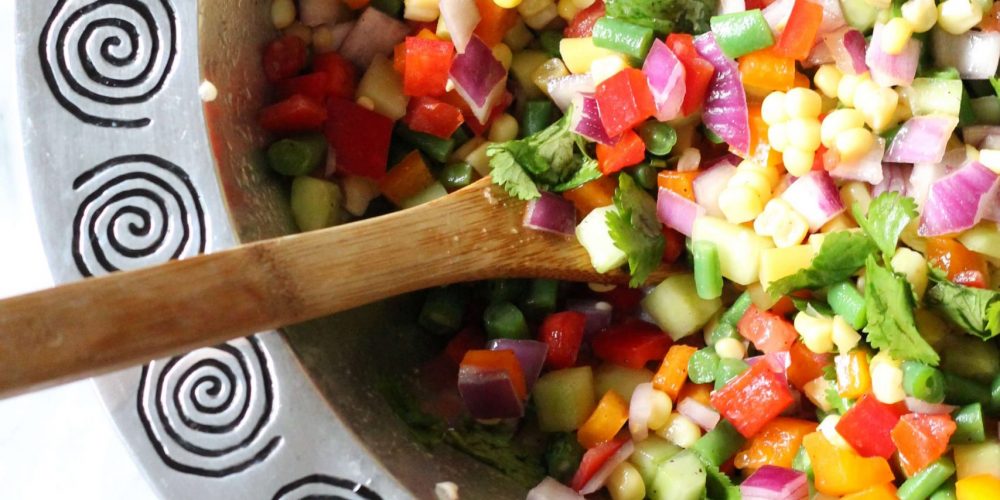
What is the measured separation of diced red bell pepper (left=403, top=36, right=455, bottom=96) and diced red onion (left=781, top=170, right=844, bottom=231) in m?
0.77

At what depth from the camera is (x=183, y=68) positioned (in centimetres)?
178

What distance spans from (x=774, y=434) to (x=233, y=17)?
1427 mm

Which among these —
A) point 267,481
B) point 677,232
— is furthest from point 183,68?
point 677,232

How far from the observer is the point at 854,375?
1.92 metres

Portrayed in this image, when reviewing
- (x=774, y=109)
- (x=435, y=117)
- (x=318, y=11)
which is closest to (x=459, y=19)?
(x=435, y=117)

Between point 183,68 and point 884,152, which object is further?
point 884,152

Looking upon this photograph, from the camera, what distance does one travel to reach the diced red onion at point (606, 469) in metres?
2.06

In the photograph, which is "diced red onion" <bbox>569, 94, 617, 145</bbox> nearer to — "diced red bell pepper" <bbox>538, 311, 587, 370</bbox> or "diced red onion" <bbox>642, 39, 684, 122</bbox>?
"diced red onion" <bbox>642, 39, 684, 122</bbox>

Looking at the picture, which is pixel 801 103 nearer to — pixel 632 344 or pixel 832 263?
pixel 832 263

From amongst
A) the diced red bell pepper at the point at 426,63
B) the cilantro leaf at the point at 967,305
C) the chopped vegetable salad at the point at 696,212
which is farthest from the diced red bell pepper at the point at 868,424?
the diced red bell pepper at the point at 426,63

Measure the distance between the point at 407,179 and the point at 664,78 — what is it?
2.04ft

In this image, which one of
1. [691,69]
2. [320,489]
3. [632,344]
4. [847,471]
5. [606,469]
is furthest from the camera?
[632,344]

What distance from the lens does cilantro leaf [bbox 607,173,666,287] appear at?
1940mm

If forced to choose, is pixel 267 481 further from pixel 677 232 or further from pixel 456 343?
pixel 677 232
